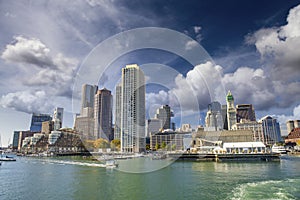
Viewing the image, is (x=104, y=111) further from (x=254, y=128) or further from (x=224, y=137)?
(x=254, y=128)

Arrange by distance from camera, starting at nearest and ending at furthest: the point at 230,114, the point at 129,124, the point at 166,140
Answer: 1. the point at 129,124
2. the point at 166,140
3. the point at 230,114

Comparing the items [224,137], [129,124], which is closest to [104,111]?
[129,124]

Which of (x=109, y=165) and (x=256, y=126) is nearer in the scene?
(x=109, y=165)

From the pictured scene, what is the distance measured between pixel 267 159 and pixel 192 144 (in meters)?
53.3

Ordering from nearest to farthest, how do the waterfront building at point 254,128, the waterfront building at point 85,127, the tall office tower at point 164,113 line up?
the tall office tower at point 164,113, the waterfront building at point 85,127, the waterfront building at point 254,128

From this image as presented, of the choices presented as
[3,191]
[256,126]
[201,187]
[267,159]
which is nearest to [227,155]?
[267,159]

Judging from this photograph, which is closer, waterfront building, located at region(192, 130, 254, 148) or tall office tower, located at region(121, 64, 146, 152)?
waterfront building, located at region(192, 130, 254, 148)

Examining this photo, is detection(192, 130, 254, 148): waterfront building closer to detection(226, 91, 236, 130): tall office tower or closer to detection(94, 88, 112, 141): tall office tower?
detection(226, 91, 236, 130): tall office tower

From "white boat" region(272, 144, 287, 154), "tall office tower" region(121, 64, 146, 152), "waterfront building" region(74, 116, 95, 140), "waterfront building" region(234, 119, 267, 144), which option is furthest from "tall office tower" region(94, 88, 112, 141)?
"white boat" region(272, 144, 287, 154)

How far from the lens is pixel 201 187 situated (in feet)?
75.5

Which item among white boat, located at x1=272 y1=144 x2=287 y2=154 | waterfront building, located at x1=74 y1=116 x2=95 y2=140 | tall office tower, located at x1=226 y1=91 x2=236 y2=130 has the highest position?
tall office tower, located at x1=226 y1=91 x2=236 y2=130

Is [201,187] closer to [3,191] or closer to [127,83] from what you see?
[3,191]

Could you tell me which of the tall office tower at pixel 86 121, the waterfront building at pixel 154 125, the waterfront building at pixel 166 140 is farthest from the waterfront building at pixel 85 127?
the waterfront building at pixel 166 140

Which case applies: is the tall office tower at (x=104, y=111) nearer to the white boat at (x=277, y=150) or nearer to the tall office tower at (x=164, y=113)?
the tall office tower at (x=164, y=113)
